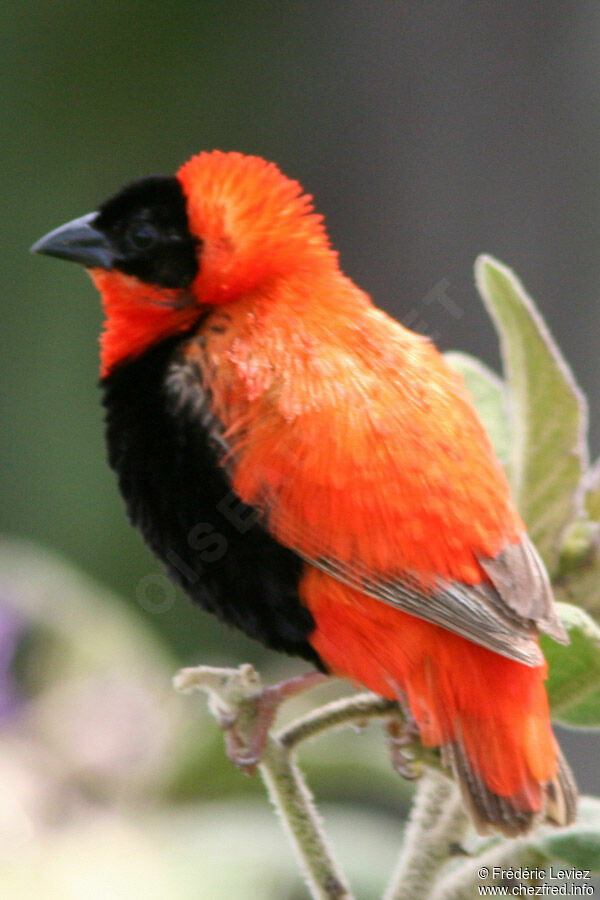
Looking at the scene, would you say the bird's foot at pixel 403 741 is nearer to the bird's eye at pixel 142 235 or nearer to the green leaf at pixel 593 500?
the green leaf at pixel 593 500

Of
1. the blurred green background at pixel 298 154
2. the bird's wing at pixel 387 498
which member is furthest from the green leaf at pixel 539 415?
the blurred green background at pixel 298 154

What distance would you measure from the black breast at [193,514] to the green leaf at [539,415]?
0.26 m

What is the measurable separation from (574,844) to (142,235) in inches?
27.2

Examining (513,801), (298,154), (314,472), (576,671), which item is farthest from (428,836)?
(298,154)


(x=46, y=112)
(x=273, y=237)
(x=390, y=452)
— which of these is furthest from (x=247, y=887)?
(x=46, y=112)

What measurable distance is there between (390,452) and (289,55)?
406 cm

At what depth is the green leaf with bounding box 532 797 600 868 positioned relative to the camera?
3.18 feet

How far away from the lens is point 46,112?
467cm

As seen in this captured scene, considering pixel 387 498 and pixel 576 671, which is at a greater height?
pixel 387 498

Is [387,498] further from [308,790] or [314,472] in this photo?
[308,790]

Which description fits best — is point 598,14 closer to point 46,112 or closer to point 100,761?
point 46,112

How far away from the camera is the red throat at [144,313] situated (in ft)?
3.87

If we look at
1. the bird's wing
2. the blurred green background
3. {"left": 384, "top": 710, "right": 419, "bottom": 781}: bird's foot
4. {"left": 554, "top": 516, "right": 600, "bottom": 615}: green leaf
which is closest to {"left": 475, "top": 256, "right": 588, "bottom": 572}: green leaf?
{"left": 554, "top": 516, "right": 600, "bottom": 615}: green leaf

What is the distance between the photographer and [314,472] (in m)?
1.04
